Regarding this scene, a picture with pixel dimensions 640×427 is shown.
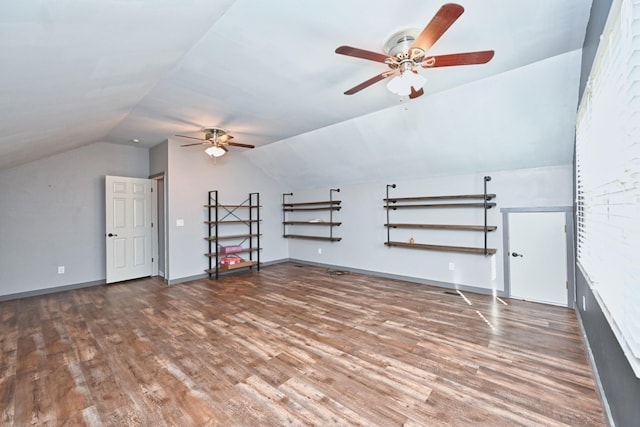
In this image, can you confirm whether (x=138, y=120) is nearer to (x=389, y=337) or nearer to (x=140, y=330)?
(x=140, y=330)

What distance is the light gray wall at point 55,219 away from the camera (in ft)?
15.1

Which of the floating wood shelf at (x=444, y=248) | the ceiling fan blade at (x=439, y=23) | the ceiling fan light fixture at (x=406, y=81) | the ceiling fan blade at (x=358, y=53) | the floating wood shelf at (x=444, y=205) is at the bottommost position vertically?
the floating wood shelf at (x=444, y=248)

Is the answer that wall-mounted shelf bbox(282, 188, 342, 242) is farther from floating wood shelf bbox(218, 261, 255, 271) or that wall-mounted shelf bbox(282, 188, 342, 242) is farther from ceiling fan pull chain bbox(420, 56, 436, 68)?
ceiling fan pull chain bbox(420, 56, 436, 68)

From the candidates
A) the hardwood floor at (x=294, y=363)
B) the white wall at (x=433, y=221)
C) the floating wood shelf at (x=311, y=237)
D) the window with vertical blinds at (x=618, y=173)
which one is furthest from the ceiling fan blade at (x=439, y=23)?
the floating wood shelf at (x=311, y=237)

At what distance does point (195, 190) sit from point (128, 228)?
148cm

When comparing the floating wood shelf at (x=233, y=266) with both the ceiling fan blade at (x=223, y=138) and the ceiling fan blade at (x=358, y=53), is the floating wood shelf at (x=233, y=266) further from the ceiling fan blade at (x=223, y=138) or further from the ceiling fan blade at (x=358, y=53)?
the ceiling fan blade at (x=358, y=53)

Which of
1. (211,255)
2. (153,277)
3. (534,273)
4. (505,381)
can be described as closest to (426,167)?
(534,273)

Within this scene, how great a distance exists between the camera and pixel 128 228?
5652 millimetres

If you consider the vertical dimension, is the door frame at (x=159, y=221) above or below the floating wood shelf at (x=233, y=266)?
above

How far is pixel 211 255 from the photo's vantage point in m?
5.93

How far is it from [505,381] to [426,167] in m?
3.44

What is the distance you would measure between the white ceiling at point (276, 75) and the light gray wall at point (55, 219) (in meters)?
0.53

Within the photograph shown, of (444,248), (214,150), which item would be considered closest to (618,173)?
(444,248)

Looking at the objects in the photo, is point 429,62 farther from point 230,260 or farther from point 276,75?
point 230,260
